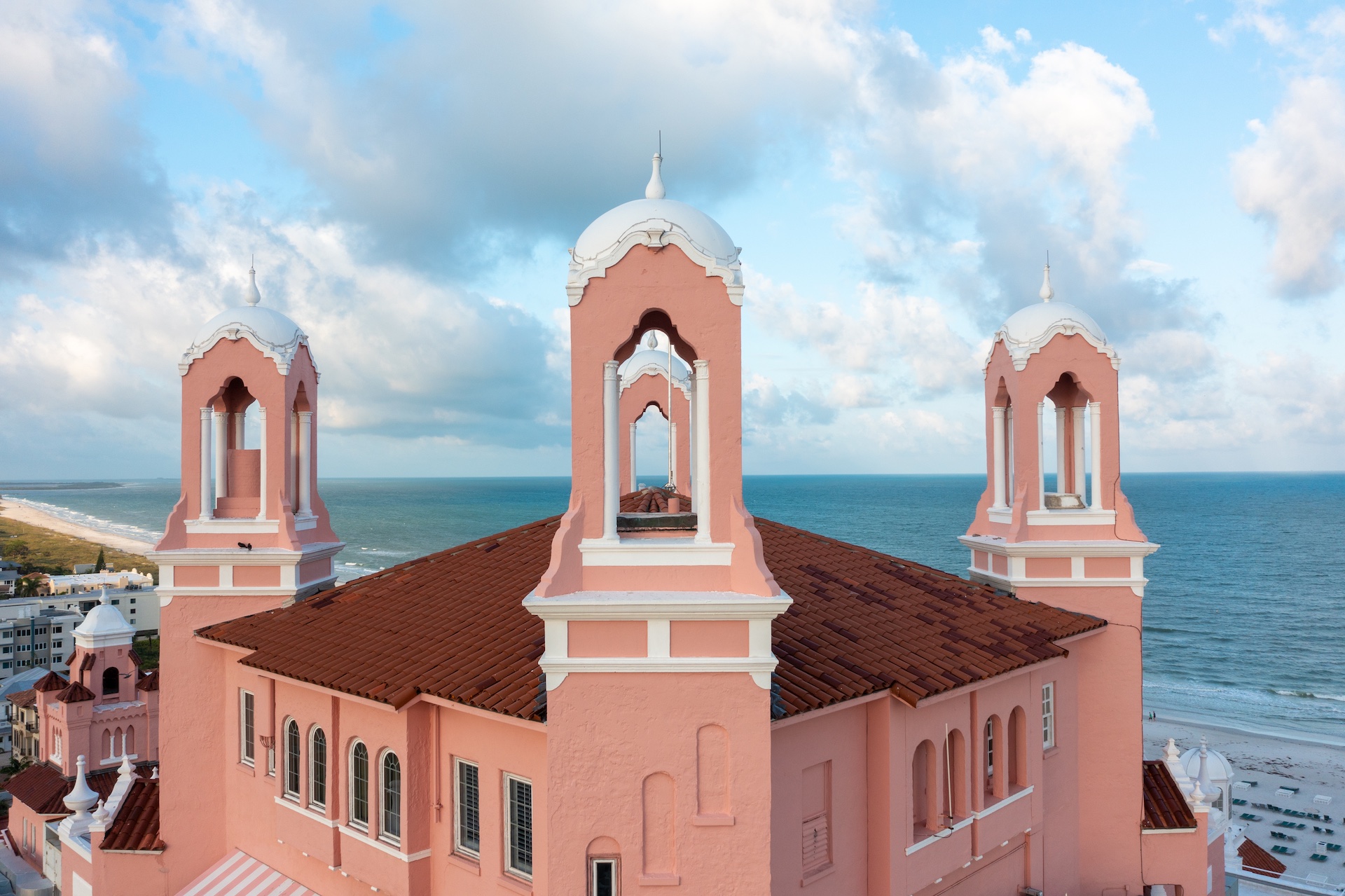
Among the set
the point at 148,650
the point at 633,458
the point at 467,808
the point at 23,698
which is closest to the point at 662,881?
the point at 467,808

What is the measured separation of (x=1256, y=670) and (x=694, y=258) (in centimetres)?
7713

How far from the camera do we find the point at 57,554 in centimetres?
15662

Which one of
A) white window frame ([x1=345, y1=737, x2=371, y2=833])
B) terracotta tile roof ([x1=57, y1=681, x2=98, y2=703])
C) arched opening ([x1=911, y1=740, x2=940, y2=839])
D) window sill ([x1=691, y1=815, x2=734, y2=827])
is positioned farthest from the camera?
terracotta tile roof ([x1=57, y1=681, x2=98, y2=703])

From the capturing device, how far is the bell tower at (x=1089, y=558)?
1641 centimetres

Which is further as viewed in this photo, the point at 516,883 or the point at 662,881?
the point at 516,883

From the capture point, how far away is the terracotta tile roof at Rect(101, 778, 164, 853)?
52.0 ft

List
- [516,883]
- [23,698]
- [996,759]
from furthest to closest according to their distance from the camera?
[23,698] → [996,759] → [516,883]

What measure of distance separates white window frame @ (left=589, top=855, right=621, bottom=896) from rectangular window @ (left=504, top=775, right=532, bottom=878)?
195 cm

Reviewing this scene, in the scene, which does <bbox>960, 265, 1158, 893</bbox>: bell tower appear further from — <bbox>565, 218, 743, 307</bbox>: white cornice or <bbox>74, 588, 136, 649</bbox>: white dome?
<bbox>74, 588, 136, 649</bbox>: white dome

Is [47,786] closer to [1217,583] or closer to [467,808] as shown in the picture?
[467,808]

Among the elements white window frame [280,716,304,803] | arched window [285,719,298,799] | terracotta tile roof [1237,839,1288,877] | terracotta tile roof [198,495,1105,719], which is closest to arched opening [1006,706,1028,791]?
terracotta tile roof [198,495,1105,719]

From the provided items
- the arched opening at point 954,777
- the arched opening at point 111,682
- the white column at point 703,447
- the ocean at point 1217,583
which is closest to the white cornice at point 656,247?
the white column at point 703,447

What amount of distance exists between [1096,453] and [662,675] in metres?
12.2

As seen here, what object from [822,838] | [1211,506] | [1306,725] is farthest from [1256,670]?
[1211,506]
